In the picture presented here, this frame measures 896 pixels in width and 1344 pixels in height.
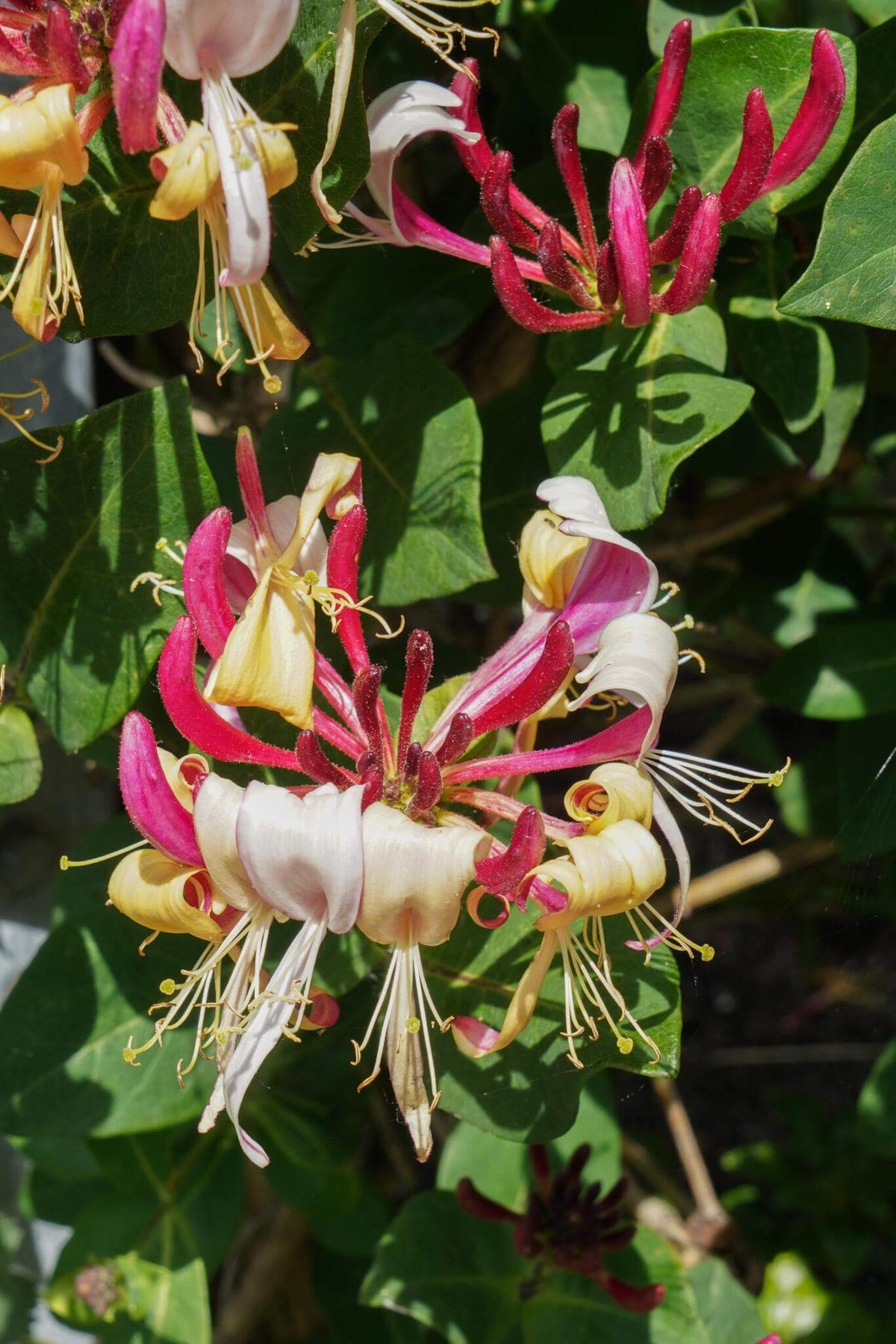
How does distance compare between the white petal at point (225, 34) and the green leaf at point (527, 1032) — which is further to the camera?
the green leaf at point (527, 1032)

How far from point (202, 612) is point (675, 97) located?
0.42 meters

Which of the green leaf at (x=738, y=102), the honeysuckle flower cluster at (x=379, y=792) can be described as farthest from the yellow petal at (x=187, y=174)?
the green leaf at (x=738, y=102)

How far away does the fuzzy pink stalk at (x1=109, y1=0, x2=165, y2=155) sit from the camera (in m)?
0.56

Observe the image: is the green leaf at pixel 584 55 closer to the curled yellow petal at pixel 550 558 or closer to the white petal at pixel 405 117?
the white petal at pixel 405 117

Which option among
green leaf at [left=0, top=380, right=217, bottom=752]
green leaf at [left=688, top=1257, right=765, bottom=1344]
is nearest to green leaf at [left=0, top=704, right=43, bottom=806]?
green leaf at [left=0, top=380, right=217, bottom=752]

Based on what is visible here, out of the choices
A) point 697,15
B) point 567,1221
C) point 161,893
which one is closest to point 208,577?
point 161,893

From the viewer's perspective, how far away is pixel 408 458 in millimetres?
878

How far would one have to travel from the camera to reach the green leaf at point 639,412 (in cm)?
77

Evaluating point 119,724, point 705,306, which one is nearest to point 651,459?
point 705,306

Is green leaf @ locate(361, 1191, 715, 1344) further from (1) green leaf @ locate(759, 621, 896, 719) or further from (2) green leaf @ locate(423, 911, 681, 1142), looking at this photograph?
(1) green leaf @ locate(759, 621, 896, 719)

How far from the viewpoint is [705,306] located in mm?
860

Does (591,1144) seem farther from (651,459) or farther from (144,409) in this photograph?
(144,409)

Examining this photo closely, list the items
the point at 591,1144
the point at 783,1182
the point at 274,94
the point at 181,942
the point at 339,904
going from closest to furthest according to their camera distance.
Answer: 1. the point at 339,904
2. the point at 274,94
3. the point at 181,942
4. the point at 591,1144
5. the point at 783,1182

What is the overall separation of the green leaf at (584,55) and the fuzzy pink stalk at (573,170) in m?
0.20
